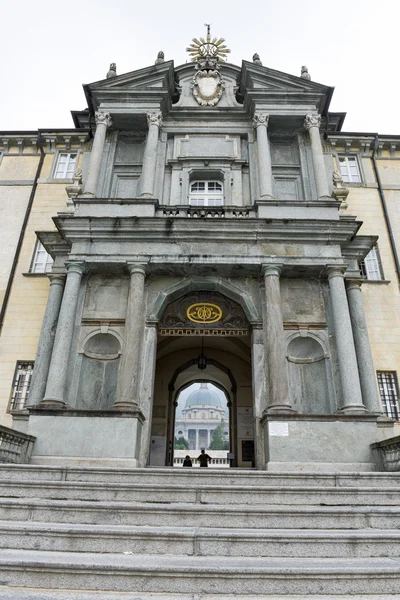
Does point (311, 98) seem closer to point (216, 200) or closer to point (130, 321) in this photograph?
point (216, 200)

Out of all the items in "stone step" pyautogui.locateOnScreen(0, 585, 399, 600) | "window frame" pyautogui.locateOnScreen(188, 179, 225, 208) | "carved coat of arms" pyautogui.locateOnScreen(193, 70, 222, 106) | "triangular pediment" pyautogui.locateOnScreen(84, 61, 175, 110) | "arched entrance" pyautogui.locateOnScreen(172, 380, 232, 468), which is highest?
"arched entrance" pyautogui.locateOnScreen(172, 380, 232, 468)

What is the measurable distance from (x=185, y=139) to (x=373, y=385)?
41.6ft

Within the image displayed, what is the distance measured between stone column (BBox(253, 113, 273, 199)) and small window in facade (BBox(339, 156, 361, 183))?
5349 millimetres

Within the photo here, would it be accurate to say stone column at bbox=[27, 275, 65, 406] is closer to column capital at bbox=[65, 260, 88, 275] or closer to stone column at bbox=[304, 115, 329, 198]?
column capital at bbox=[65, 260, 88, 275]

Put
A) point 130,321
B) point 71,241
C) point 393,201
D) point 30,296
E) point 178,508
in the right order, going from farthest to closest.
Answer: point 393,201
point 30,296
point 71,241
point 130,321
point 178,508

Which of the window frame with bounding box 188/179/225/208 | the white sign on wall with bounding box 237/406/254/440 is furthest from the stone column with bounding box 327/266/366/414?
the white sign on wall with bounding box 237/406/254/440

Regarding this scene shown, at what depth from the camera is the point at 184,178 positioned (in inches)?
703

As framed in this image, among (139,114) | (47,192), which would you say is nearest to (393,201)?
(139,114)

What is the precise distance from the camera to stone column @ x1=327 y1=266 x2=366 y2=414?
12576 millimetres

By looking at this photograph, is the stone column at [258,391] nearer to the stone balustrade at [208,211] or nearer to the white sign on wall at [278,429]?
the white sign on wall at [278,429]

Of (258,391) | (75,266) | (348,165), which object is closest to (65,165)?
(75,266)

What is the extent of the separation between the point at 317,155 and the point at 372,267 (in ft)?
18.2

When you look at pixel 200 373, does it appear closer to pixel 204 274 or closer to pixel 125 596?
pixel 204 274

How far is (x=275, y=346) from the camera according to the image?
13266 millimetres
